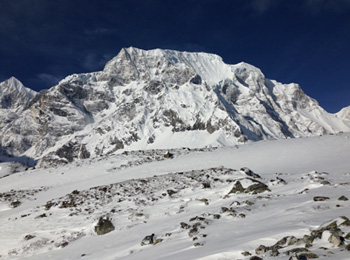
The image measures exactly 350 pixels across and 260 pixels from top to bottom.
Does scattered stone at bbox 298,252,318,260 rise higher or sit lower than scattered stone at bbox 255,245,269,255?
higher

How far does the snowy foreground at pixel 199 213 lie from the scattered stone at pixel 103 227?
0.28 m

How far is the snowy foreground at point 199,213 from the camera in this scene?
626cm

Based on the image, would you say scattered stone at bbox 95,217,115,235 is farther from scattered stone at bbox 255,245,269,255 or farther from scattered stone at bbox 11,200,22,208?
scattered stone at bbox 11,200,22,208

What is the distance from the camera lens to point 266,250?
5.54 meters

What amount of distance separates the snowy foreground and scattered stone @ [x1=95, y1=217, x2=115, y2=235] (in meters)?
0.28

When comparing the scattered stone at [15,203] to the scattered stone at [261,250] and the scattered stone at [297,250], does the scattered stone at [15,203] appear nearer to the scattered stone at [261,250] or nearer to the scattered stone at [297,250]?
the scattered stone at [261,250]

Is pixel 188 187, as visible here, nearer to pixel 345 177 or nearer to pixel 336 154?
pixel 345 177

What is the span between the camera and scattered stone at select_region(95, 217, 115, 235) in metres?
12.1

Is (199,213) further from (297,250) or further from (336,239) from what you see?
(336,239)

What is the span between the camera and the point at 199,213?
11805mm

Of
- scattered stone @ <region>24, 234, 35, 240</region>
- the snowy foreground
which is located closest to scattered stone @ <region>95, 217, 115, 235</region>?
the snowy foreground

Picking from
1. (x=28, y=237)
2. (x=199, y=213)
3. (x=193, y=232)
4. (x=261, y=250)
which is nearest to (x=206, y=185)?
(x=199, y=213)

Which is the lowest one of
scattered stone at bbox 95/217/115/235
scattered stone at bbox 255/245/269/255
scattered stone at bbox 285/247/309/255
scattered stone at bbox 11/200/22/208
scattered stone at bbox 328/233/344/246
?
scattered stone at bbox 255/245/269/255

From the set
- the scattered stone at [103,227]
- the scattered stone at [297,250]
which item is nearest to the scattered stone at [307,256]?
the scattered stone at [297,250]
